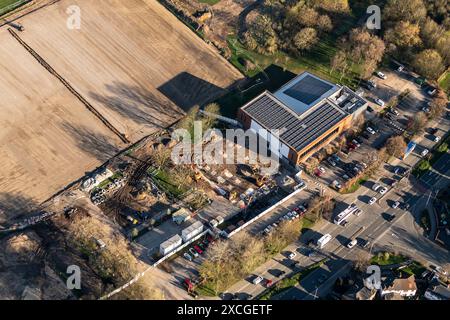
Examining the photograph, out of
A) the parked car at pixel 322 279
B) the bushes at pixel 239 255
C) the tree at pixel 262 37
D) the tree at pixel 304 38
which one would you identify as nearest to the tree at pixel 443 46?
the tree at pixel 304 38

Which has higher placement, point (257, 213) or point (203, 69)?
point (203, 69)

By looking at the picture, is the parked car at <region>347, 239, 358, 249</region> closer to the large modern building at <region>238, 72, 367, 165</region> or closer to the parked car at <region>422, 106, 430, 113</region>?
the large modern building at <region>238, 72, 367, 165</region>

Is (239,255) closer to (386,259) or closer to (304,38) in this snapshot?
(386,259)

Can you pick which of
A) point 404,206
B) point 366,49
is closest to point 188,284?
point 404,206

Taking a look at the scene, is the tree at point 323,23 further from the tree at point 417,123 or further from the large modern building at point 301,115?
the tree at point 417,123

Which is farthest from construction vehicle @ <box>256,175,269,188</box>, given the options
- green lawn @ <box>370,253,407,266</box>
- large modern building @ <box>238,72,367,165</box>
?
green lawn @ <box>370,253,407,266</box>

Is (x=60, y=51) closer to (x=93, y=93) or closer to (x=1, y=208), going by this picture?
(x=93, y=93)

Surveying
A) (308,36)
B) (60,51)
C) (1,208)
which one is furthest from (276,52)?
(1,208)
